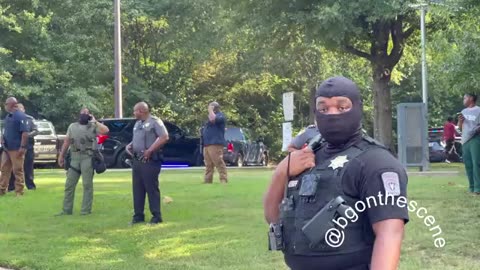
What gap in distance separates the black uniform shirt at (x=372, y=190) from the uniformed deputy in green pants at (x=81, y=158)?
32.4 feet

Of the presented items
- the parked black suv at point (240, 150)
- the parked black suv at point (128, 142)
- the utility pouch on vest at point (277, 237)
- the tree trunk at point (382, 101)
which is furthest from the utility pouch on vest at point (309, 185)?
the parked black suv at point (240, 150)

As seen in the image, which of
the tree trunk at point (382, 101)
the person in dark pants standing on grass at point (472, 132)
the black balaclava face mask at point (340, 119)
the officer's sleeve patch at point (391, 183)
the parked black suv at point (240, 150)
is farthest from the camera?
the parked black suv at point (240, 150)

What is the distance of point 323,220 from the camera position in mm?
3301

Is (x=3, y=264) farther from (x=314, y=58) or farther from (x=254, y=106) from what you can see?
(x=254, y=106)

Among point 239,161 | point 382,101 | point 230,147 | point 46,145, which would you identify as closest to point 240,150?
point 239,161

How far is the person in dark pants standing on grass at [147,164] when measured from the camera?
1135cm

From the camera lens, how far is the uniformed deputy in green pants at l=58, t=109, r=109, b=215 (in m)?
12.9

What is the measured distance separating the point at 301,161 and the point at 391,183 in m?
0.42

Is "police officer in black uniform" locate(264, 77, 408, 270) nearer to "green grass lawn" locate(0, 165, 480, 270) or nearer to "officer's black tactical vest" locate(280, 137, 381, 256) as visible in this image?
"officer's black tactical vest" locate(280, 137, 381, 256)

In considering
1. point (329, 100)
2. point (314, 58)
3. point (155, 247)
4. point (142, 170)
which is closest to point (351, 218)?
point (329, 100)

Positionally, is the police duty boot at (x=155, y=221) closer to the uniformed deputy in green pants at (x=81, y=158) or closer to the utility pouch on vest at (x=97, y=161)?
the uniformed deputy in green pants at (x=81, y=158)

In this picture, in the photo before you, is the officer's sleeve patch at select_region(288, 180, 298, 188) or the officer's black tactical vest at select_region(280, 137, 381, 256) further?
the officer's sleeve patch at select_region(288, 180, 298, 188)

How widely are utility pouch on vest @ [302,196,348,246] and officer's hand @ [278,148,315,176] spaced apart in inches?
8.9

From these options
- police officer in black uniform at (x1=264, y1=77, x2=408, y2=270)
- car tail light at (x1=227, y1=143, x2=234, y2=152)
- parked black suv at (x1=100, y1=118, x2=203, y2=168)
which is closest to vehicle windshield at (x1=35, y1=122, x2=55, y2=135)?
parked black suv at (x1=100, y1=118, x2=203, y2=168)
